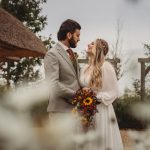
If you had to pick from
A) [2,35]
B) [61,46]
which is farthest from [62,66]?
[2,35]

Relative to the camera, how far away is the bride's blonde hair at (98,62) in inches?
143

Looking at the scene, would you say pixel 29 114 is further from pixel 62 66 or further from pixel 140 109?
pixel 62 66

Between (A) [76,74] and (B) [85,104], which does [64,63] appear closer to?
(A) [76,74]

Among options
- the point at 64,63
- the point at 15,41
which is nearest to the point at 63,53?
the point at 64,63

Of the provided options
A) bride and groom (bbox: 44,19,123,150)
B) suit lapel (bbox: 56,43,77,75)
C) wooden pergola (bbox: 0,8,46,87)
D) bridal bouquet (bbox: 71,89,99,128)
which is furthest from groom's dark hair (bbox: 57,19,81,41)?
wooden pergola (bbox: 0,8,46,87)

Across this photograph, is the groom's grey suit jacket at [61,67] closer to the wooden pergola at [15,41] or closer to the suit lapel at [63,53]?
the suit lapel at [63,53]

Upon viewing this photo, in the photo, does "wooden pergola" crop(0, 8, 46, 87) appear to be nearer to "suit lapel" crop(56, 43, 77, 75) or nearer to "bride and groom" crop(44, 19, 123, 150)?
"bride and groom" crop(44, 19, 123, 150)

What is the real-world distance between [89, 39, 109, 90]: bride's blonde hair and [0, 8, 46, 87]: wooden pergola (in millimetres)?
7291

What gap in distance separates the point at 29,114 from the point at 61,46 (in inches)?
106

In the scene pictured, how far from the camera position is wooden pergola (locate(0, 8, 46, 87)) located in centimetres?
1166

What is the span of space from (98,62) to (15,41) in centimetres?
836

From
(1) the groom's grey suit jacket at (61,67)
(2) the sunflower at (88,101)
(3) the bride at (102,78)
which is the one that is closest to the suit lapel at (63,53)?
(1) the groom's grey suit jacket at (61,67)

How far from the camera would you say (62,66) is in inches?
132

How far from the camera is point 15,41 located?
39.3ft
